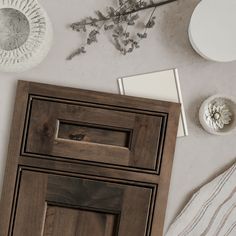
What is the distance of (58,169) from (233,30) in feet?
2.09

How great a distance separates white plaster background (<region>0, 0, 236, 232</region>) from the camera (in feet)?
5.57

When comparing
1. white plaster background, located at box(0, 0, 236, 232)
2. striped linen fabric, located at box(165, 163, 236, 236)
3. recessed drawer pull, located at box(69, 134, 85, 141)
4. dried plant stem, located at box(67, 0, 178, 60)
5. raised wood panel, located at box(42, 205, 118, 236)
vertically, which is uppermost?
dried plant stem, located at box(67, 0, 178, 60)

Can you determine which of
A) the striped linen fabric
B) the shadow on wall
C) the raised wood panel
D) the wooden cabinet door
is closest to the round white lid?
the shadow on wall

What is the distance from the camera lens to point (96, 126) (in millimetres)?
1677

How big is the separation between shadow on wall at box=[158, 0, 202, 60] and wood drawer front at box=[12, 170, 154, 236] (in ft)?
1.38

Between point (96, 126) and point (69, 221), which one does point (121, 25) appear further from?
point (69, 221)

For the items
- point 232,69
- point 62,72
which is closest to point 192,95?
point 232,69

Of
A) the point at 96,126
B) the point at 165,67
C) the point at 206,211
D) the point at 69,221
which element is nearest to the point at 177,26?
the point at 165,67

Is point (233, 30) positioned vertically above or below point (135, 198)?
above

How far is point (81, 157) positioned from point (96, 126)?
0.33 ft

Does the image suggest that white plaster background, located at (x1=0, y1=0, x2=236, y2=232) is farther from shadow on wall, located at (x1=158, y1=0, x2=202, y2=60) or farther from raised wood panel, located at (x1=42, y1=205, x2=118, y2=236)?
raised wood panel, located at (x1=42, y1=205, x2=118, y2=236)

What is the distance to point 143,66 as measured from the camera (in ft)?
5.60

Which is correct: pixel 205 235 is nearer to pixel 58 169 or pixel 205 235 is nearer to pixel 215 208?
pixel 215 208

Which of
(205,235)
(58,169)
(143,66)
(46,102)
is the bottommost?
(205,235)
